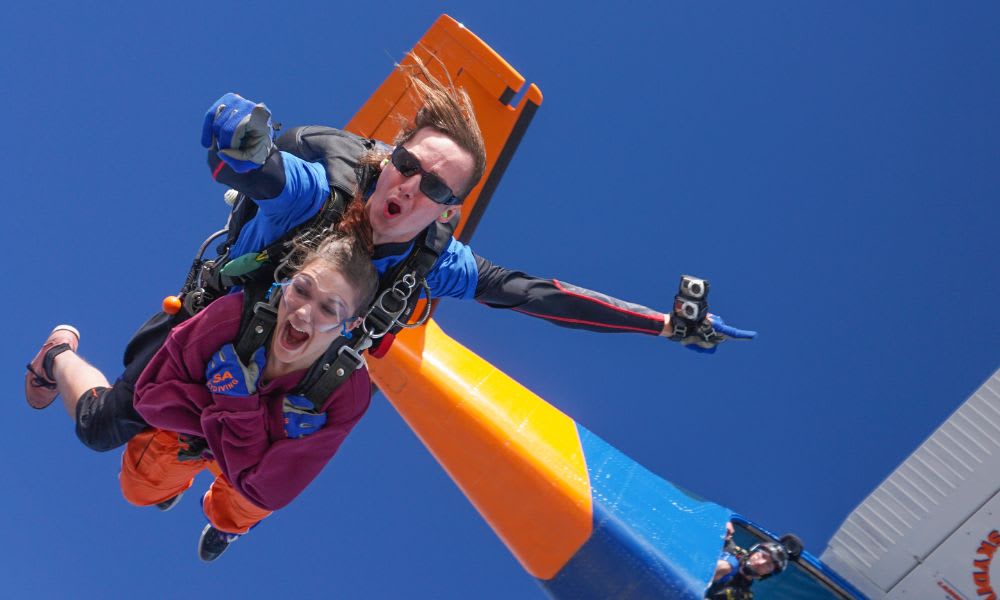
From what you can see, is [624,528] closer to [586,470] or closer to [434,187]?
[586,470]

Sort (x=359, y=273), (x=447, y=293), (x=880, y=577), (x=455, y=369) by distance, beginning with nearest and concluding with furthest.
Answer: (x=359, y=273) < (x=447, y=293) < (x=880, y=577) < (x=455, y=369)

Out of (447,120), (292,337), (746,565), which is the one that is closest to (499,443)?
(746,565)

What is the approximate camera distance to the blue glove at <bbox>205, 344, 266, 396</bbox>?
212 centimetres

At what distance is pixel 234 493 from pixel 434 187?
1.51 m

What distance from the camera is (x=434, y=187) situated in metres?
2.16

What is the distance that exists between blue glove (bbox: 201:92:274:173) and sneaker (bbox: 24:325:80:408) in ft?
5.66

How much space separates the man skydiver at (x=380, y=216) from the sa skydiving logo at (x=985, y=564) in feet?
4.71

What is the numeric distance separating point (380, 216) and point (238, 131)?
0.51 meters

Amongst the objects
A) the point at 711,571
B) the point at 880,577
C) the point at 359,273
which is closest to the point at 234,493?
the point at 359,273

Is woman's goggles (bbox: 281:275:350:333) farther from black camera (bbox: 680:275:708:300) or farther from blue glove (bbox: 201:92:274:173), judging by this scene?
black camera (bbox: 680:275:708:300)

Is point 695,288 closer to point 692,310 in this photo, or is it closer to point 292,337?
point 692,310

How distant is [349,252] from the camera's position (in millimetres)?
2088

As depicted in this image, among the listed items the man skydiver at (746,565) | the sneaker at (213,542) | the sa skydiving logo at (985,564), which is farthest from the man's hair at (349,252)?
the sa skydiving logo at (985,564)

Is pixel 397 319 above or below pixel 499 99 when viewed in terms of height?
below
